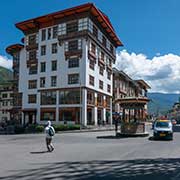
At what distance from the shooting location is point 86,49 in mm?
56781

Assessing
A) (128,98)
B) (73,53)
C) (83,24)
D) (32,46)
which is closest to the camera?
(128,98)

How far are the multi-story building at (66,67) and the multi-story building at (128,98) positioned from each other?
644cm

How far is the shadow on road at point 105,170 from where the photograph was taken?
987 cm

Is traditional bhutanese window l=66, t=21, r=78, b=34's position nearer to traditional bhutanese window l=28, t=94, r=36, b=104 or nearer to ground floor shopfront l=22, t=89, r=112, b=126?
ground floor shopfront l=22, t=89, r=112, b=126

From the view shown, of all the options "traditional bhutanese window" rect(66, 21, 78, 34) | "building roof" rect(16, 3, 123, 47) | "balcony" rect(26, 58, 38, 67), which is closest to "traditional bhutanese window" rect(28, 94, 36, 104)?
"balcony" rect(26, 58, 38, 67)

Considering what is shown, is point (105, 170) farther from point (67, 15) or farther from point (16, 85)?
point (16, 85)

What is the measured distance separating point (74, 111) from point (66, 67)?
8196mm

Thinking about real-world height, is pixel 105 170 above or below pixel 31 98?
below

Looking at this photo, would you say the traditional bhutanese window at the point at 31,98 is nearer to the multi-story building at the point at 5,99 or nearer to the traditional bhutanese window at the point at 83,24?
the traditional bhutanese window at the point at 83,24

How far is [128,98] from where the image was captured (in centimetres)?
3177

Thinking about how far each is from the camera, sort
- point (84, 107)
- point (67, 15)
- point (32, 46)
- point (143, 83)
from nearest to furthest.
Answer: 1. point (84, 107)
2. point (67, 15)
3. point (32, 46)
4. point (143, 83)

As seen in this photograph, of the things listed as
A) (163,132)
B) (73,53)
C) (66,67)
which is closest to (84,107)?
(66,67)

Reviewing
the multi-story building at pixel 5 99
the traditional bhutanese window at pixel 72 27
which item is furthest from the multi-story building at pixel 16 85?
the multi-story building at pixel 5 99

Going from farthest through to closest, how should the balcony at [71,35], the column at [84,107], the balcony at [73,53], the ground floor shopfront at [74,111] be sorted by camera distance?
the balcony at [73,53], the balcony at [71,35], the ground floor shopfront at [74,111], the column at [84,107]
